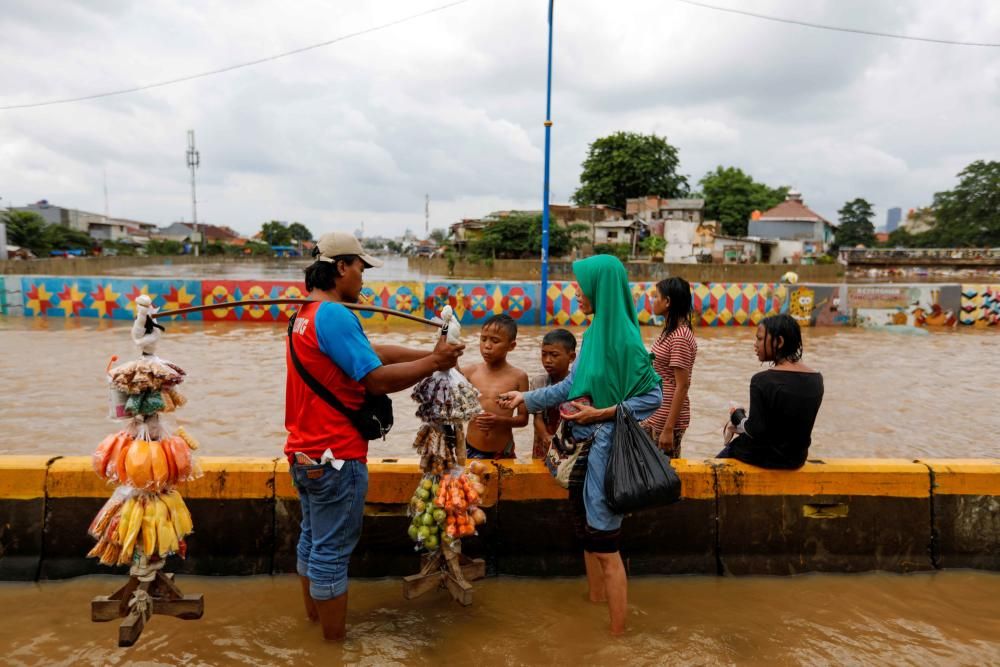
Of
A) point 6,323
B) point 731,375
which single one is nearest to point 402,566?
point 731,375

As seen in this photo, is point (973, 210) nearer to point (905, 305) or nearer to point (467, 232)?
point (467, 232)

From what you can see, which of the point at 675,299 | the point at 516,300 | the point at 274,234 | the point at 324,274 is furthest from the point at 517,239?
the point at 274,234

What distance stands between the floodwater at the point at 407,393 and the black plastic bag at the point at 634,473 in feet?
12.6

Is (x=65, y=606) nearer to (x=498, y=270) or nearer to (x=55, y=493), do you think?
(x=55, y=493)

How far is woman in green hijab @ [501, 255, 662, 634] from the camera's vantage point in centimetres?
284

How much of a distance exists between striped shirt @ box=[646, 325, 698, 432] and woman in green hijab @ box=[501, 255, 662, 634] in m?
1.01

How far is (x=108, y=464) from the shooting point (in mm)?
2740

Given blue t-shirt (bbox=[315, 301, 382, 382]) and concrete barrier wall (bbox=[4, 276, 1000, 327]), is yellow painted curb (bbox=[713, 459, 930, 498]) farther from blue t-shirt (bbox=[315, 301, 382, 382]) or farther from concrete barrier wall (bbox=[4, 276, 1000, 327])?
concrete barrier wall (bbox=[4, 276, 1000, 327])

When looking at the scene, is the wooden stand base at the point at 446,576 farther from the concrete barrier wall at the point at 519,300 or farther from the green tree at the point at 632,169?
the green tree at the point at 632,169

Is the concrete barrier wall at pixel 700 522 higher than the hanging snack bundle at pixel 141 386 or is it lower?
lower

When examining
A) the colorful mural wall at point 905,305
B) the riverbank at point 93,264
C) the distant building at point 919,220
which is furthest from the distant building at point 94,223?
the distant building at point 919,220

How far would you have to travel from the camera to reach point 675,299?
3967mm

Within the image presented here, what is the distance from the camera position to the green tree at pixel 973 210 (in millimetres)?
56125

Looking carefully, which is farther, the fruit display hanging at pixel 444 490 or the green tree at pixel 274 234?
the green tree at pixel 274 234
